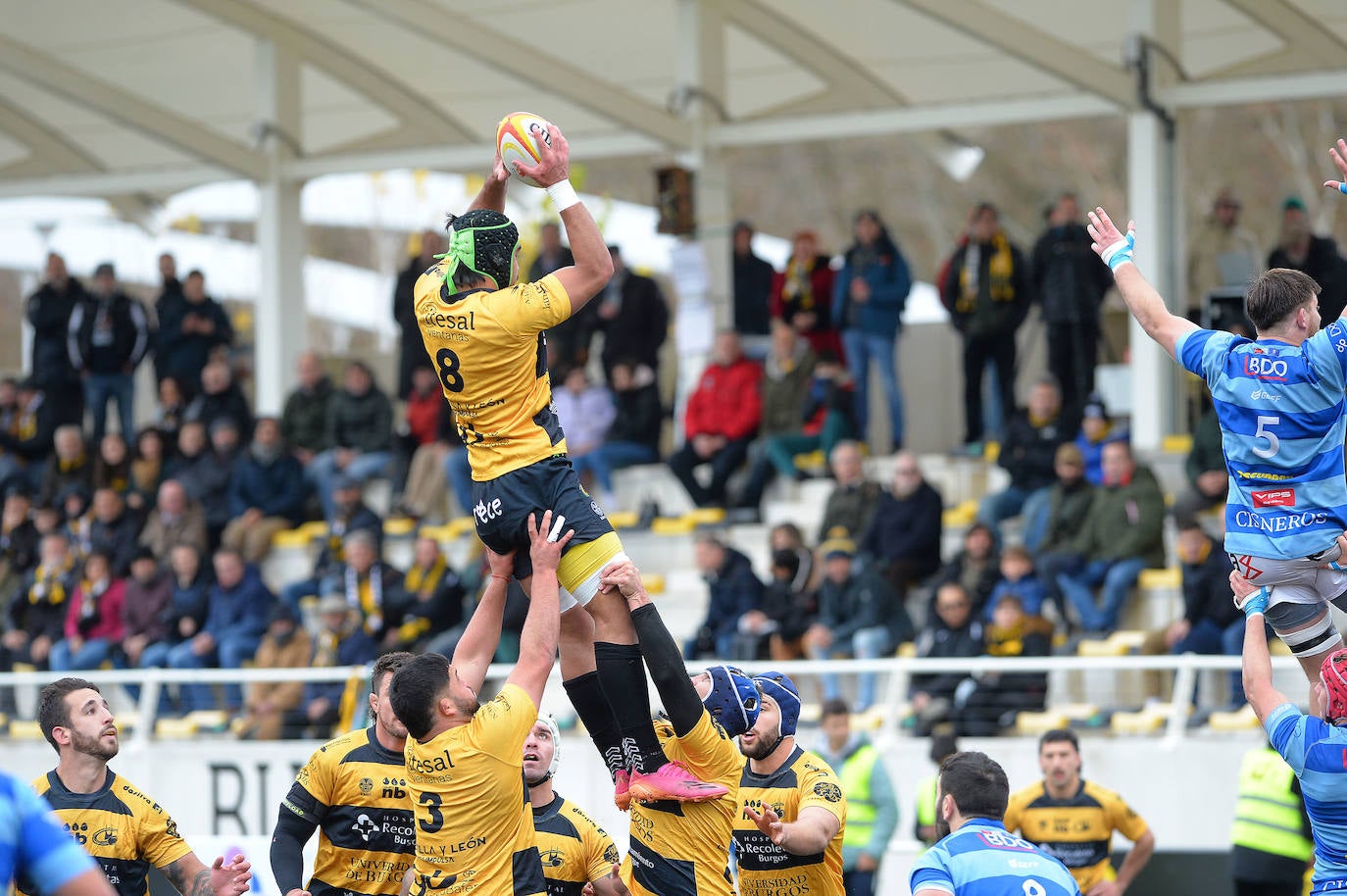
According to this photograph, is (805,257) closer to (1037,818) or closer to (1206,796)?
(1206,796)

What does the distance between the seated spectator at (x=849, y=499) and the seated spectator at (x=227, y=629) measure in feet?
14.1

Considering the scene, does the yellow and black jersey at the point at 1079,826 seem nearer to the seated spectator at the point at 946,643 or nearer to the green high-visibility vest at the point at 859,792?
the green high-visibility vest at the point at 859,792

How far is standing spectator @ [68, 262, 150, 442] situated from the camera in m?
17.5

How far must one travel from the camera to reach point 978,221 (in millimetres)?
14820

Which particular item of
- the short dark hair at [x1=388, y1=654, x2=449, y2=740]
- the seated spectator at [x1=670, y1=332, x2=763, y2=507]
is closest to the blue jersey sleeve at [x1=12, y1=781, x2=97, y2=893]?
the short dark hair at [x1=388, y1=654, x2=449, y2=740]

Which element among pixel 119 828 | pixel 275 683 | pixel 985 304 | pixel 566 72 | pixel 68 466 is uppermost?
pixel 566 72

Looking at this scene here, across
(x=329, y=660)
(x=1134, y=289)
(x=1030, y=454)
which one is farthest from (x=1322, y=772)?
(x=329, y=660)

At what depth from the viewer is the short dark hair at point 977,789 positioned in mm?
5281

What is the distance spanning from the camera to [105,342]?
688 inches

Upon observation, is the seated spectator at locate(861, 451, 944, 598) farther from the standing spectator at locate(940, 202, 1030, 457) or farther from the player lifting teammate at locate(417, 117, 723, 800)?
the player lifting teammate at locate(417, 117, 723, 800)

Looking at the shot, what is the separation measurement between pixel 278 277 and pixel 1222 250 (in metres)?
8.40

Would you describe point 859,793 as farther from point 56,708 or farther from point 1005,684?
point 56,708

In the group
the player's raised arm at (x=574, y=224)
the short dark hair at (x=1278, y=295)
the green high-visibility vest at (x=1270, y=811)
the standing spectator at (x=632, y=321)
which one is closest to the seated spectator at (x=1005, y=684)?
the green high-visibility vest at (x=1270, y=811)

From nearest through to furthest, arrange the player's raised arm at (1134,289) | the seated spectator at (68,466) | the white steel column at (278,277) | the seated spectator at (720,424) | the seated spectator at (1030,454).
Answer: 1. the player's raised arm at (1134,289)
2. the seated spectator at (1030,454)
3. the seated spectator at (720,424)
4. the seated spectator at (68,466)
5. the white steel column at (278,277)
